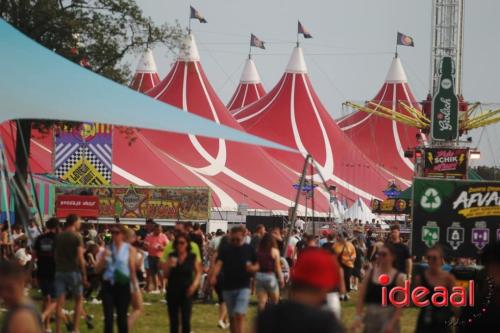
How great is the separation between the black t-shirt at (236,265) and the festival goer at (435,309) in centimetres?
263

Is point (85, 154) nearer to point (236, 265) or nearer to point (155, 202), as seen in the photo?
point (155, 202)

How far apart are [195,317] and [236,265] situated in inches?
181

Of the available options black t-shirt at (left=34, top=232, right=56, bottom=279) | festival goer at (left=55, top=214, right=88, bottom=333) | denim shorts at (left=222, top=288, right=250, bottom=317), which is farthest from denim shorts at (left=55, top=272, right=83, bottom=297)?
denim shorts at (left=222, top=288, right=250, bottom=317)

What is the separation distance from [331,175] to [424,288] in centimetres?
3627

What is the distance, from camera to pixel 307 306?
4172mm

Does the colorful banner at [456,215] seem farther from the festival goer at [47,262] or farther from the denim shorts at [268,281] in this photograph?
the festival goer at [47,262]

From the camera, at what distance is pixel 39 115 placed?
14.6 meters

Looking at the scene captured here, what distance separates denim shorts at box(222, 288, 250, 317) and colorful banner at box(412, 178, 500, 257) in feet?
23.7

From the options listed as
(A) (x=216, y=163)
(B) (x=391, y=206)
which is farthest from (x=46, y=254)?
(B) (x=391, y=206)

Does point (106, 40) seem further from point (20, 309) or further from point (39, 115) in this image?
point (20, 309)

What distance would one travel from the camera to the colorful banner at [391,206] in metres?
39.5

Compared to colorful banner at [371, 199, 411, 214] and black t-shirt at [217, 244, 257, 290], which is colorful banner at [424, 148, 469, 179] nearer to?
colorful banner at [371, 199, 411, 214]

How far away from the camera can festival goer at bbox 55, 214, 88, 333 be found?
11469 millimetres

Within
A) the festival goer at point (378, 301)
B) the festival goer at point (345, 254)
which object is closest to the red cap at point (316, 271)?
the festival goer at point (378, 301)
